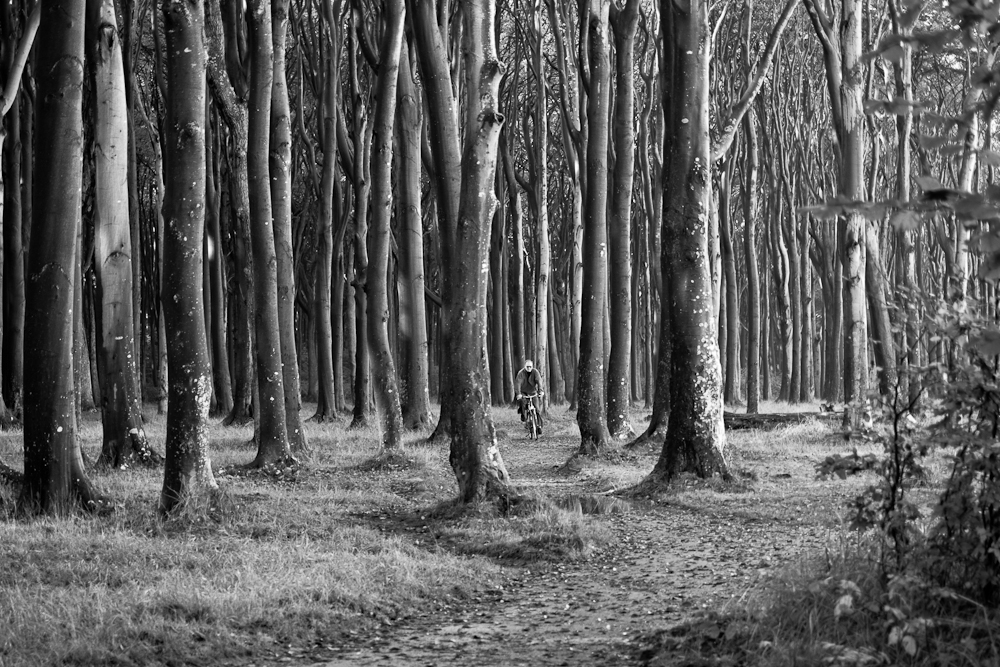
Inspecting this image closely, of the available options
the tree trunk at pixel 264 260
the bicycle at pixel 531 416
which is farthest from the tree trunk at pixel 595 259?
the tree trunk at pixel 264 260

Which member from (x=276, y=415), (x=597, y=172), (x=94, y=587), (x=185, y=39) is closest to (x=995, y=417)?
(x=94, y=587)

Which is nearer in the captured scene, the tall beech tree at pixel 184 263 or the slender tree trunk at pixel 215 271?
the tall beech tree at pixel 184 263

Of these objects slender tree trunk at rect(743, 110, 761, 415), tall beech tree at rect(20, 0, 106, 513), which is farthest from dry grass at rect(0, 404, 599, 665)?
slender tree trunk at rect(743, 110, 761, 415)

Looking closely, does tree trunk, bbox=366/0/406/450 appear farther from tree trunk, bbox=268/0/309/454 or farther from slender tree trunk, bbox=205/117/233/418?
slender tree trunk, bbox=205/117/233/418

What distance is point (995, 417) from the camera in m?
4.83

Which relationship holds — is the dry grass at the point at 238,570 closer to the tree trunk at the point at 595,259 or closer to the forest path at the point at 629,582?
the forest path at the point at 629,582

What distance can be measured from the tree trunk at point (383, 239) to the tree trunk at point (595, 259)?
2940mm

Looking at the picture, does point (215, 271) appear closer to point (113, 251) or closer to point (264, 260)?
point (264, 260)

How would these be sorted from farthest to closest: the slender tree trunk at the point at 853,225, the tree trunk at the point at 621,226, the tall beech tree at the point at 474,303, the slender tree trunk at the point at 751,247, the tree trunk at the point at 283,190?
1. the slender tree trunk at the point at 751,247
2. the slender tree trunk at the point at 853,225
3. the tree trunk at the point at 621,226
4. the tree trunk at the point at 283,190
5. the tall beech tree at the point at 474,303

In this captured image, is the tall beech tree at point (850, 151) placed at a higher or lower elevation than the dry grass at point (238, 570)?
higher

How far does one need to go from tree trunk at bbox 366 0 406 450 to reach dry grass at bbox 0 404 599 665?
371 centimetres

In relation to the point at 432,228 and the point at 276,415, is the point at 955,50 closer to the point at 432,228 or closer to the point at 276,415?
the point at 276,415

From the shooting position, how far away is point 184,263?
9.93 m

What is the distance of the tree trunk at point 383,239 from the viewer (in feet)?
52.7
